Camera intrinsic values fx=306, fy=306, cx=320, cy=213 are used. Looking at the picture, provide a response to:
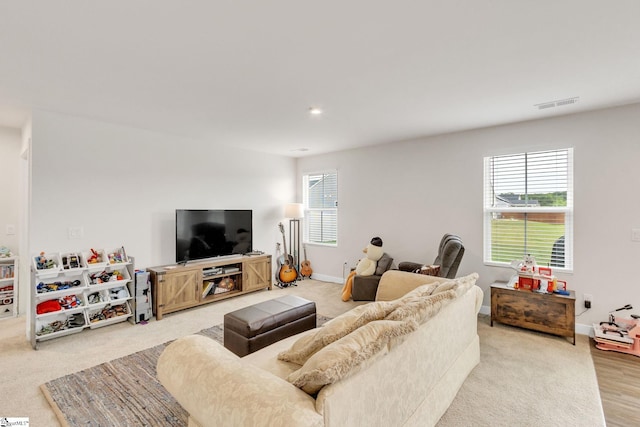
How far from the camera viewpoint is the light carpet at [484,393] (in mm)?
2037

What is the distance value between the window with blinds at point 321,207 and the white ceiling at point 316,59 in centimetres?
226

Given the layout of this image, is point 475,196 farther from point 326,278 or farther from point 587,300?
point 326,278

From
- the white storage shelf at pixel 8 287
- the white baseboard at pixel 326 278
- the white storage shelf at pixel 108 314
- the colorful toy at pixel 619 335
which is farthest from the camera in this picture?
the white baseboard at pixel 326 278

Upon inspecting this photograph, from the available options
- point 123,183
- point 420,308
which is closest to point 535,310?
point 420,308

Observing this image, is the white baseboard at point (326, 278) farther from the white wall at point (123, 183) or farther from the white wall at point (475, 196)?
the white wall at point (123, 183)

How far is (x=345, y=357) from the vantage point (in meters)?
1.17

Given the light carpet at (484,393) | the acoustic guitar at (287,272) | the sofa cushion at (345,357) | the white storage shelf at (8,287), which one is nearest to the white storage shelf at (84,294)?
the light carpet at (484,393)

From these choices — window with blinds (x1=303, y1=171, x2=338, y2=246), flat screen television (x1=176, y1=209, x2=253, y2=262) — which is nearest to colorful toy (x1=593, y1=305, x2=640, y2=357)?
window with blinds (x1=303, y1=171, x2=338, y2=246)

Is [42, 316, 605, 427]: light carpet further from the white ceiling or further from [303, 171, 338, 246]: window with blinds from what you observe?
[303, 171, 338, 246]: window with blinds

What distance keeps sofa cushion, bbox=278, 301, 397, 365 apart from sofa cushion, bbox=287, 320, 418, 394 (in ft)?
0.57

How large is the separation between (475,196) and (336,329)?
3.34m

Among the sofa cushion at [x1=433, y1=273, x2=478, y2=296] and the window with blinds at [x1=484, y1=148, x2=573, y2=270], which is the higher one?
the window with blinds at [x1=484, y1=148, x2=573, y2=270]

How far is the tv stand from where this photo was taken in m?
3.93

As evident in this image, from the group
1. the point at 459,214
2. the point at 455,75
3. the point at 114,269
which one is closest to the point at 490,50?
the point at 455,75
